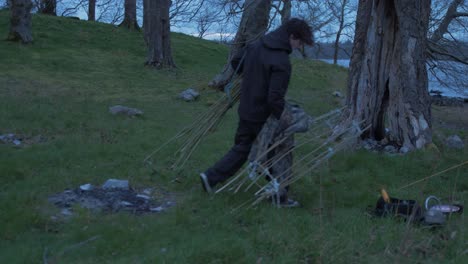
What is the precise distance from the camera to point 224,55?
2616 cm

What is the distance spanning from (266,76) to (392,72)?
3850 mm

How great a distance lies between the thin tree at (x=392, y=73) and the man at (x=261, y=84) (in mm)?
2888

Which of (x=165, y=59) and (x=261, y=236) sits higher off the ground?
(x=165, y=59)

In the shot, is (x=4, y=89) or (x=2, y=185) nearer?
(x=2, y=185)

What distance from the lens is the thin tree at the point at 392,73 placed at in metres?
8.20

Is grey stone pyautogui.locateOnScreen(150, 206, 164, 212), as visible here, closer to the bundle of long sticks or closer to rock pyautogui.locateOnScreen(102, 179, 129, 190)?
rock pyautogui.locateOnScreen(102, 179, 129, 190)

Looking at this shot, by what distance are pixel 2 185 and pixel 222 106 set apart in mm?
2608

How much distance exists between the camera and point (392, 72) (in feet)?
27.7

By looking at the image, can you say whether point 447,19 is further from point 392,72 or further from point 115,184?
point 115,184

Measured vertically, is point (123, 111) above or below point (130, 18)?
below

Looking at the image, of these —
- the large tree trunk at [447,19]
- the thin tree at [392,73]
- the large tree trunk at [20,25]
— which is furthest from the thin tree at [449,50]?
the large tree trunk at [20,25]

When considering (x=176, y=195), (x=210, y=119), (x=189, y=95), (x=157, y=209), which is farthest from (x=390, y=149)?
(x=189, y=95)

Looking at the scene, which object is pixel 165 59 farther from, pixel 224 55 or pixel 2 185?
pixel 2 185

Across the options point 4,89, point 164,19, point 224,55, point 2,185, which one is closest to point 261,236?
point 2,185
